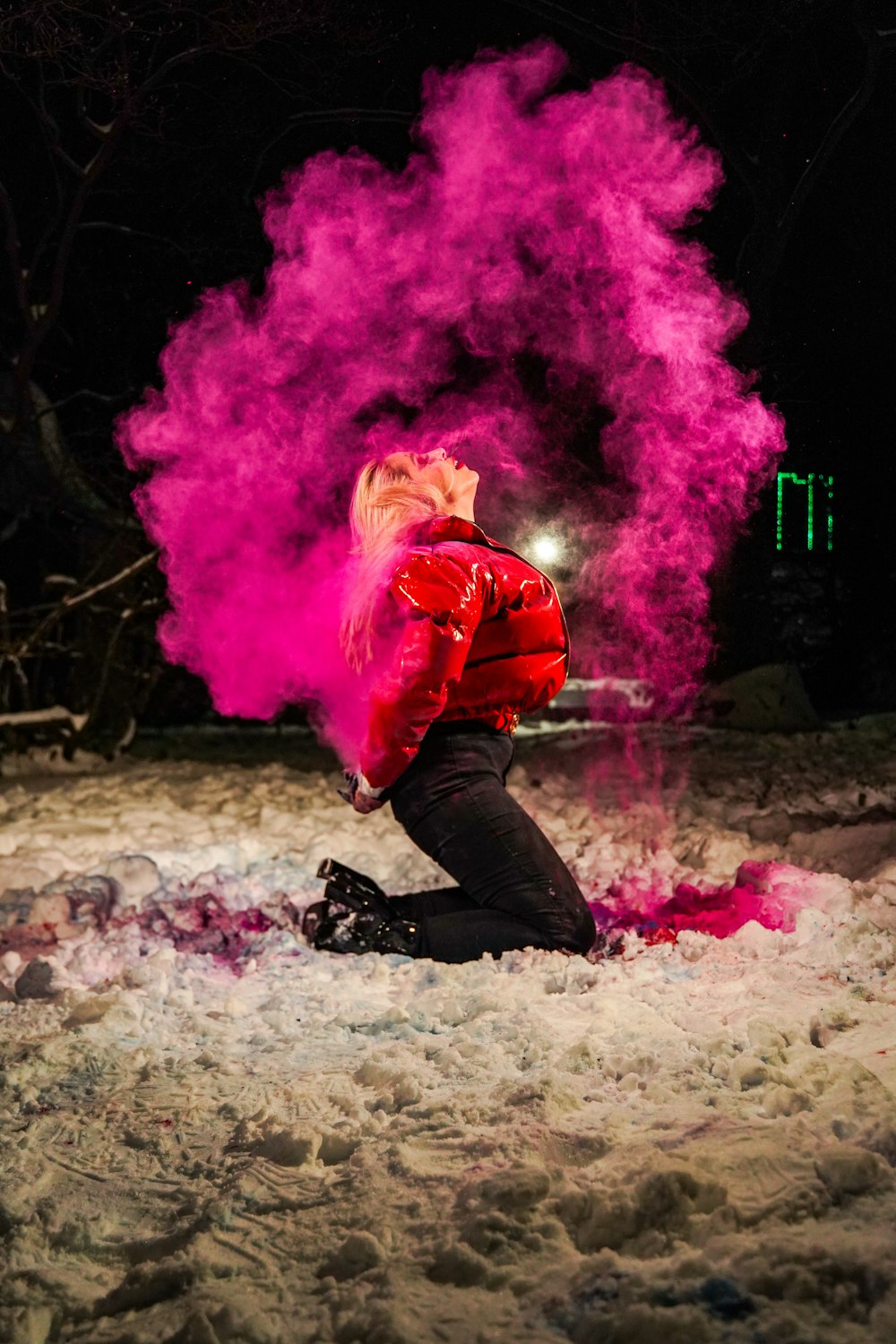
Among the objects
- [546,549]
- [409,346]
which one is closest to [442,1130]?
[409,346]

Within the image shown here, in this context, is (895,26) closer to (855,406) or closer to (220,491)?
(855,406)

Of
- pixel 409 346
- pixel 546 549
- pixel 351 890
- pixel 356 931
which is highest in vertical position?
pixel 409 346

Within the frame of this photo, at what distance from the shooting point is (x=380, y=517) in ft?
14.5

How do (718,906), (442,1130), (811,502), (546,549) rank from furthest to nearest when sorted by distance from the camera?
1. (811,502)
2. (546,549)
3. (718,906)
4. (442,1130)

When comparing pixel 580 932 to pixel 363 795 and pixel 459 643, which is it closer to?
pixel 363 795

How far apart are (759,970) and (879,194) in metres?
11.5

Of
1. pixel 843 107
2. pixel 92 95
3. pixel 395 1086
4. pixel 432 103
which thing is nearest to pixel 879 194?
pixel 843 107

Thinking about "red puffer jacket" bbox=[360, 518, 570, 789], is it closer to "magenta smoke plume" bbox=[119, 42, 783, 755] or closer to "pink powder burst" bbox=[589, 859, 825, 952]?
"pink powder burst" bbox=[589, 859, 825, 952]

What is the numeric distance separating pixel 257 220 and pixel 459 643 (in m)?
9.69

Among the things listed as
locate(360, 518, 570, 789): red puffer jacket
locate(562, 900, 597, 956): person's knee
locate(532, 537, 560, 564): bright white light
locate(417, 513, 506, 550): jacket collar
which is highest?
locate(417, 513, 506, 550): jacket collar

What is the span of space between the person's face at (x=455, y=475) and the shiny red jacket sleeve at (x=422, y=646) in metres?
0.55

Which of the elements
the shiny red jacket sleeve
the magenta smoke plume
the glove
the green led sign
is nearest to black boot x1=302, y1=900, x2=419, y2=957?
the glove

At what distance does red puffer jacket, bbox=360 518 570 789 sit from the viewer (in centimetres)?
389

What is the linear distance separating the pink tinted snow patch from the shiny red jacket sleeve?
128cm
